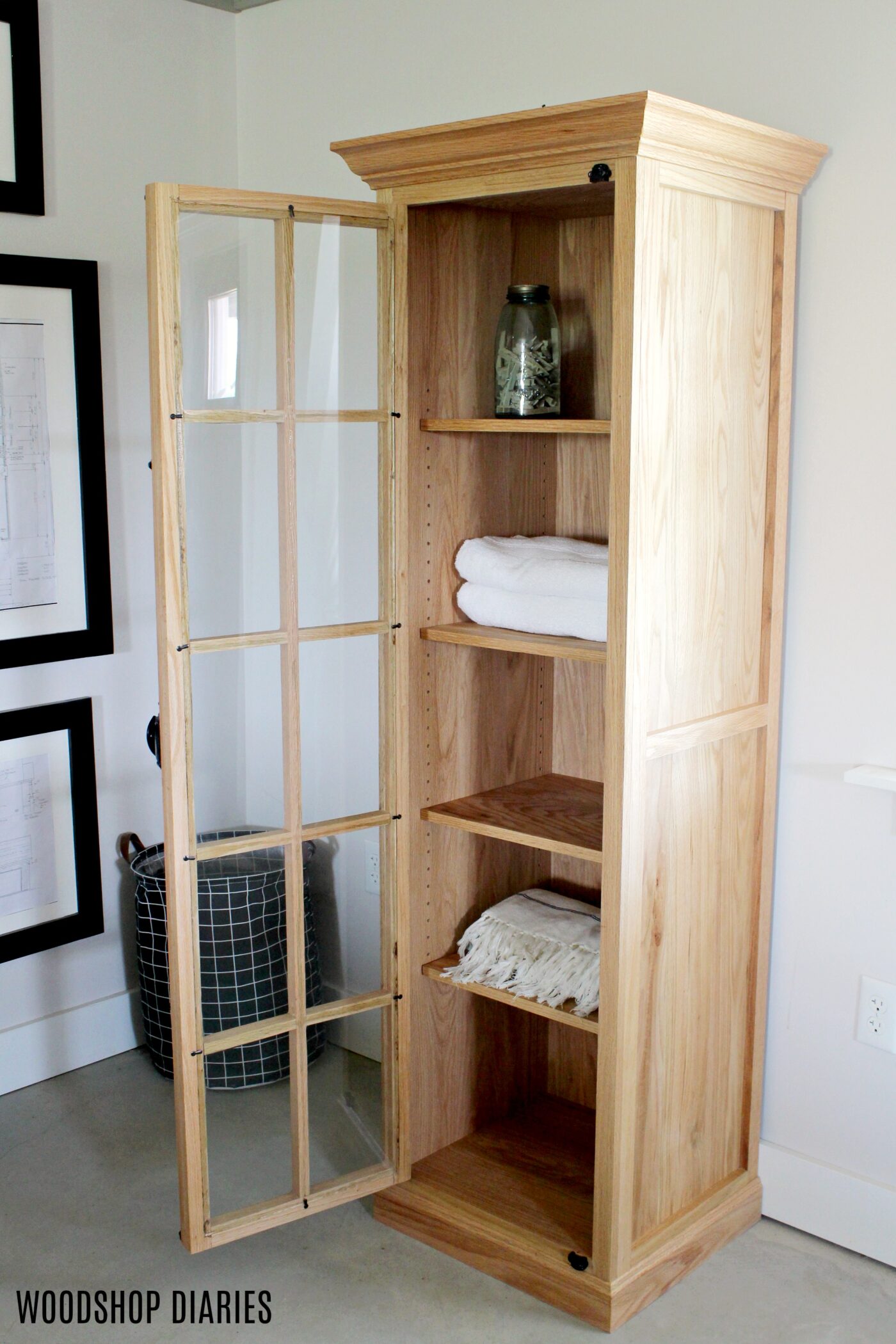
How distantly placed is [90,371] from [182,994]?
1.35m

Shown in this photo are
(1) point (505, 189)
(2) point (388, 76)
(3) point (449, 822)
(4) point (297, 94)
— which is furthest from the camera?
(4) point (297, 94)

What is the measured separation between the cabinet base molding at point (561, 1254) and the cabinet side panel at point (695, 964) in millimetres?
50

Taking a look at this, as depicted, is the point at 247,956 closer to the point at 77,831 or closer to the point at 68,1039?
the point at 77,831

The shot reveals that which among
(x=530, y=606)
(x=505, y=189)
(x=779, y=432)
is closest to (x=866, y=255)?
(x=779, y=432)

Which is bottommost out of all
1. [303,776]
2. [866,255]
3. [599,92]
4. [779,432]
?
[303,776]

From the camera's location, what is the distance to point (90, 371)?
8.60 ft

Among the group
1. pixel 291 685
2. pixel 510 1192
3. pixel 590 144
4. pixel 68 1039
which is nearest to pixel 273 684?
pixel 291 685

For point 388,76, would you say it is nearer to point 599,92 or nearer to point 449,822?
point 599,92

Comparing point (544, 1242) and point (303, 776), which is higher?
point (303, 776)

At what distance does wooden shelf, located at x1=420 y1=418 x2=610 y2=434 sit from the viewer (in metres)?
1.85

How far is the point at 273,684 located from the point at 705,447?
76cm

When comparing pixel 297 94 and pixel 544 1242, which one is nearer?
pixel 544 1242

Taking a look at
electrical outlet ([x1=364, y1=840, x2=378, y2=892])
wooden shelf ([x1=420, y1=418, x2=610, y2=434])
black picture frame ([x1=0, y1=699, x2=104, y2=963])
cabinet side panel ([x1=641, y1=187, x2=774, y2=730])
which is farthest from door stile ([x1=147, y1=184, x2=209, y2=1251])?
black picture frame ([x1=0, y1=699, x2=104, y2=963])

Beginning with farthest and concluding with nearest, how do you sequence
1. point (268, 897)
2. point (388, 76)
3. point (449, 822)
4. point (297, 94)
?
point (297, 94), point (388, 76), point (449, 822), point (268, 897)
